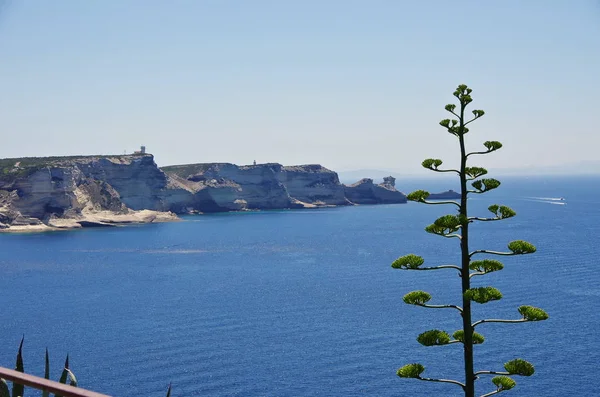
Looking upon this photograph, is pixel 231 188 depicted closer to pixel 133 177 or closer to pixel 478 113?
pixel 133 177

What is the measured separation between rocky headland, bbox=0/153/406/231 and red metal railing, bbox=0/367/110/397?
141275 mm

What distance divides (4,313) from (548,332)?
4711 cm

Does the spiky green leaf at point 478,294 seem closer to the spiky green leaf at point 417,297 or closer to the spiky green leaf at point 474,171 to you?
the spiky green leaf at point 417,297

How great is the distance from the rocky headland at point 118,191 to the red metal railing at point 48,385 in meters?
141

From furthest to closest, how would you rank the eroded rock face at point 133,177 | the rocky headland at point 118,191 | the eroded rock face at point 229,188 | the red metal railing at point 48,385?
the eroded rock face at point 229,188 → the eroded rock face at point 133,177 → the rocky headland at point 118,191 → the red metal railing at point 48,385

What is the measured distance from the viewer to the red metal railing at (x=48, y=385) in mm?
5473

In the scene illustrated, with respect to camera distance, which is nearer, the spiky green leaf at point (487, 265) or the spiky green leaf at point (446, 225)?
the spiky green leaf at point (446, 225)

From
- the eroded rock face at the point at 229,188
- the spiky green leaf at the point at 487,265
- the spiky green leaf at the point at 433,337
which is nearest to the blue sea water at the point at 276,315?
the spiky green leaf at the point at 433,337

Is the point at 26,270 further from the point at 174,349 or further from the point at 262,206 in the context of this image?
the point at 262,206

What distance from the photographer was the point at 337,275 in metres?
86.6

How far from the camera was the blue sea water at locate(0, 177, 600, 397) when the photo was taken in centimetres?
4369

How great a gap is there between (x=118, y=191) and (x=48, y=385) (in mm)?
159430

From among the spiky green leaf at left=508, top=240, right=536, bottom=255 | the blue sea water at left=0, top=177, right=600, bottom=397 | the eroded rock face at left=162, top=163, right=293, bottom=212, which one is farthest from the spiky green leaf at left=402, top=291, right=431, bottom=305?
the eroded rock face at left=162, top=163, right=293, bottom=212

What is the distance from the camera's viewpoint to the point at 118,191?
527 ft
